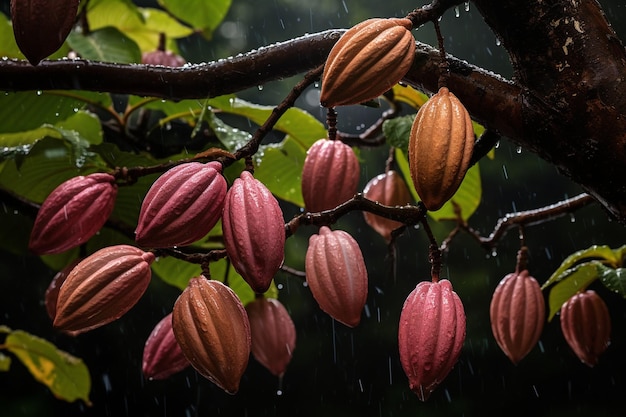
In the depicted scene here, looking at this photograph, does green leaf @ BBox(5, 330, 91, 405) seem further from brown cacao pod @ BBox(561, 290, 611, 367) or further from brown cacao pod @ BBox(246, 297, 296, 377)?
brown cacao pod @ BBox(561, 290, 611, 367)

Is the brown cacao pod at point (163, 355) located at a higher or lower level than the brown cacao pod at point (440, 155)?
lower

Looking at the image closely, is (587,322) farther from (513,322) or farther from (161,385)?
(161,385)

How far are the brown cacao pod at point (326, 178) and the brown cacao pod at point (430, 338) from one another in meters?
0.11

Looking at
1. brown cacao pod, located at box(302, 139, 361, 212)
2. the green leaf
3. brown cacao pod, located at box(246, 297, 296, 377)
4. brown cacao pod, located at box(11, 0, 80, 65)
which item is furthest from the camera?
the green leaf

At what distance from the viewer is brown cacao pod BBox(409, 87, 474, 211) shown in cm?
31

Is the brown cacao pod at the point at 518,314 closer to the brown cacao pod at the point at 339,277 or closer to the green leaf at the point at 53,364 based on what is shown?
the brown cacao pod at the point at 339,277

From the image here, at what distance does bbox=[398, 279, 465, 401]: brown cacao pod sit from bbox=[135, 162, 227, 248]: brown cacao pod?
0.31 feet

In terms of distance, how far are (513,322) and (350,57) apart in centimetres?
26

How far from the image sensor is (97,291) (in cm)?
35

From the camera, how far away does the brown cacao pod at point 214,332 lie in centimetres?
32

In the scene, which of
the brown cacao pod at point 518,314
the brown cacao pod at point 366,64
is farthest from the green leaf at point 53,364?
the brown cacao pod at point 366,64

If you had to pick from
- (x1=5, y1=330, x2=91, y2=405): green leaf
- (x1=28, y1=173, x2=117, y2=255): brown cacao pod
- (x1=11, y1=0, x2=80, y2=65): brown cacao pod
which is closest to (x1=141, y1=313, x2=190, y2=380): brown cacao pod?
(x1=28, y1=173, x2=117, y2=255): brown cacao pod

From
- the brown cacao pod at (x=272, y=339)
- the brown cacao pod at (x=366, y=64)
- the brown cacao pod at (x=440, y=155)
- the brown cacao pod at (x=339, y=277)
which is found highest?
the brown cacao pod at (x=366, y=64)

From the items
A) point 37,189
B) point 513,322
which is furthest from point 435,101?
point 37,189
